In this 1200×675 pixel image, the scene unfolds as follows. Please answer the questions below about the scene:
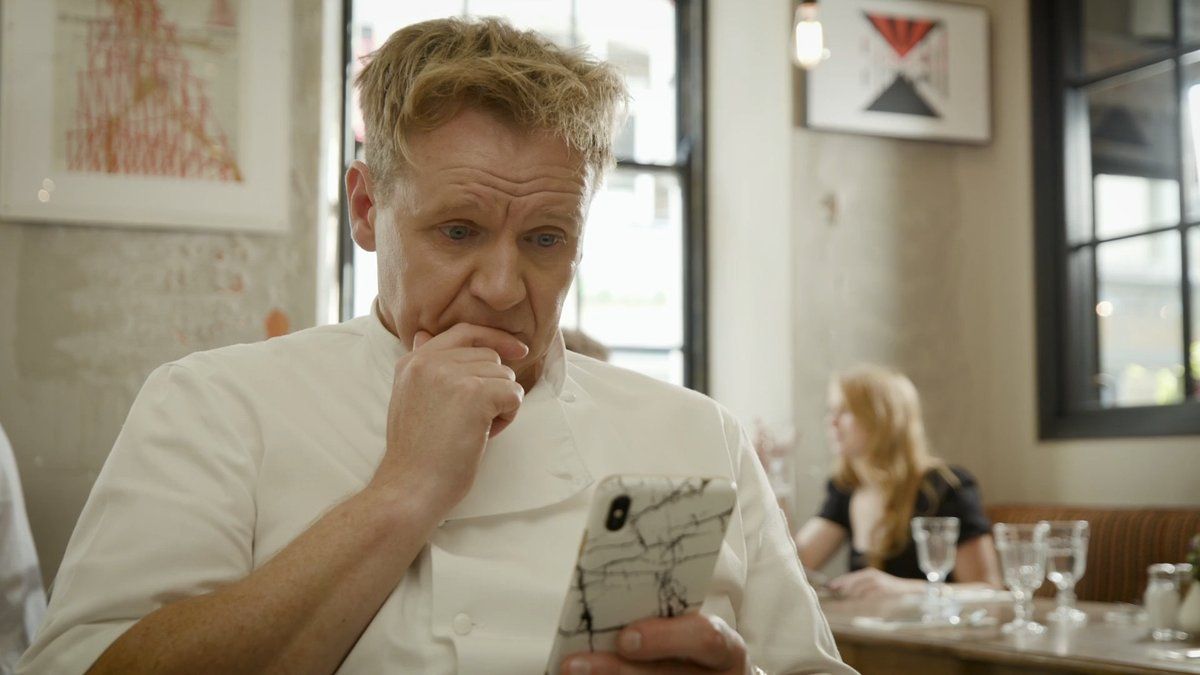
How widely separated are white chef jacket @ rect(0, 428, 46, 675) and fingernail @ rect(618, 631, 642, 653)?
1.95 metres

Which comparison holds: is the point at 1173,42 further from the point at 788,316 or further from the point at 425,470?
the point at 425,470

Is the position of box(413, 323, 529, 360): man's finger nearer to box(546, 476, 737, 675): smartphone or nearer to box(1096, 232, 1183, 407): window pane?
box(546, 476, 737, 675): smartphone

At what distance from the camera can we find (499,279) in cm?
130

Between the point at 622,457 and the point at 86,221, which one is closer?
the point at 622,457

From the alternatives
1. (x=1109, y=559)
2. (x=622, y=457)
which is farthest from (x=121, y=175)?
(x=1109, y=559)

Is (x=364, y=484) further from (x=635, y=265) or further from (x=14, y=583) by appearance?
(x=635, y=265)

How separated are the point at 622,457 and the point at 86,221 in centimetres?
284

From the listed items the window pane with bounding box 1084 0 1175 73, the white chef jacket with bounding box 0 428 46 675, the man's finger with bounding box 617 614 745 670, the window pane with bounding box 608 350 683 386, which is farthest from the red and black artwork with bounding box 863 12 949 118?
the man's finger with bounding box 617 614 745 670

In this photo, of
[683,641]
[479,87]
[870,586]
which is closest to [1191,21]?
[870,586]

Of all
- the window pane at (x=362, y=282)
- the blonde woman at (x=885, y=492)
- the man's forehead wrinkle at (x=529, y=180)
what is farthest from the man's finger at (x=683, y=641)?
the window pane at (x=362, y=282)

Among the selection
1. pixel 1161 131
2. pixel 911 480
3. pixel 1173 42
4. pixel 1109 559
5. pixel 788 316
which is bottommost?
pixel 1109 559

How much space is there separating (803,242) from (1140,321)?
131cm

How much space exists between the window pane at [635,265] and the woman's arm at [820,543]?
112cm

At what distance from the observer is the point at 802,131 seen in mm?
5043
